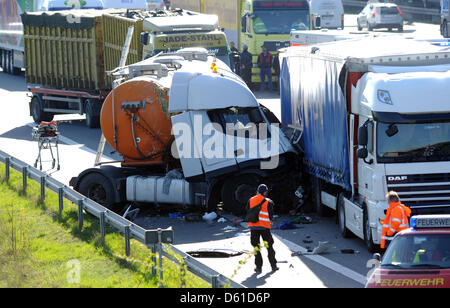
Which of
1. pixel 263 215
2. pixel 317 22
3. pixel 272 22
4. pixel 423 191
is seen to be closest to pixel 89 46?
pixel 272 22

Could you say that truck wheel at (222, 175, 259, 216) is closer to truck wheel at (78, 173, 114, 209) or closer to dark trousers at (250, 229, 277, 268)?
truck wheel at (78, 173, 114, 209)

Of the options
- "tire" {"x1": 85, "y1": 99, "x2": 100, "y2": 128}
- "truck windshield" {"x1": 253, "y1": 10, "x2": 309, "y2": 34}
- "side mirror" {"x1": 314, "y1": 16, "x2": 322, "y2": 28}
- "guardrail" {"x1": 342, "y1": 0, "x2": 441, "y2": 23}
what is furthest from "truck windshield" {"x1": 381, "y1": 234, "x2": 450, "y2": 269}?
"guardrail" {"x1": 342, "y1": 0, "x2": 441, "y2": 23}

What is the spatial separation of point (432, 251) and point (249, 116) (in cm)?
793

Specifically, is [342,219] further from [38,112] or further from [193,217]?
[38,112]

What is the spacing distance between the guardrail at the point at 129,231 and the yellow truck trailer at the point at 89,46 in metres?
7.40

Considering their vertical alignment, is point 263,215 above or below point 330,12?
below

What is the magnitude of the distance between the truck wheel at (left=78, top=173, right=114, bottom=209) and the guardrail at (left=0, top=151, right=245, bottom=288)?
0.85 m

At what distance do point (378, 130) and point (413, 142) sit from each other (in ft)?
1.76

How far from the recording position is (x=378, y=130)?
14984mm

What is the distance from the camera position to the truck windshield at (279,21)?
37531 mm

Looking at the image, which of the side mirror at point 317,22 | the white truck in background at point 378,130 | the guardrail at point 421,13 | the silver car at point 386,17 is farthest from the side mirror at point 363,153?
the guardrail at point 421,13
